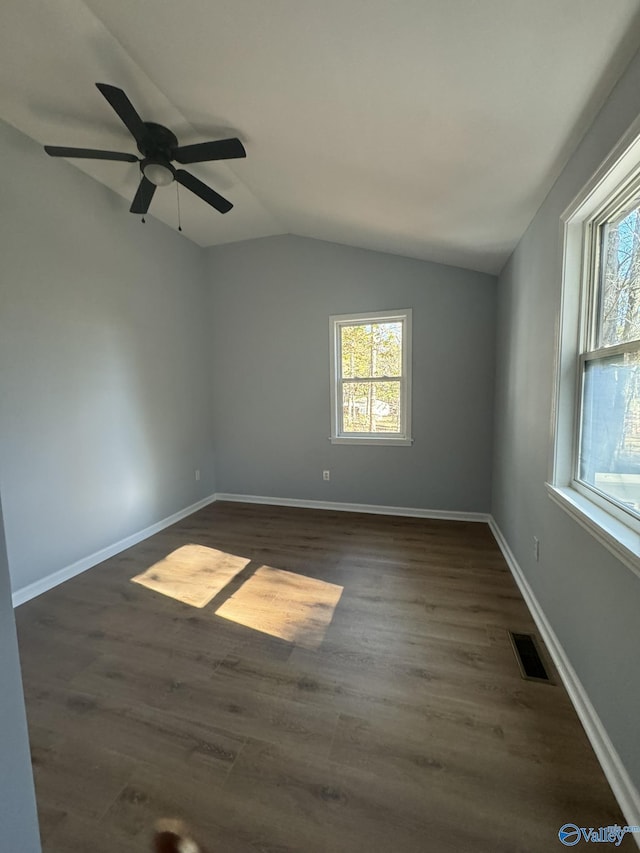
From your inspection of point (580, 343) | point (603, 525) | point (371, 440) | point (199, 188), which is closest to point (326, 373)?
point (371, 440)

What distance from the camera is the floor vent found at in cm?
166

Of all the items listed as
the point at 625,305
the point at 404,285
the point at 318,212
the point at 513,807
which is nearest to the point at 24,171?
the point at 318,212

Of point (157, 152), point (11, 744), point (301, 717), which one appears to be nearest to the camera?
point (11, 744)

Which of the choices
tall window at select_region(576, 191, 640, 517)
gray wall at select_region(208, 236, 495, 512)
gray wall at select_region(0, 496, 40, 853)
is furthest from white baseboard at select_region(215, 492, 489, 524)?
gray wall at select_region(0, 496, 40, 853)

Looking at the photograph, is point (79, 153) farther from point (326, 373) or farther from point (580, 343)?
point (580, 343)

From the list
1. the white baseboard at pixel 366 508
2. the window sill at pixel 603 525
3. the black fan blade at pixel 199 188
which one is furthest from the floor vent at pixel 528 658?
the black fan blade at pixel 199 188

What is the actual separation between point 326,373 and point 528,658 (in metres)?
2.98

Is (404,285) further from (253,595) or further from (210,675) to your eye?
(210,675)

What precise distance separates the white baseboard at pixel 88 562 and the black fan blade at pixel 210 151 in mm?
2782

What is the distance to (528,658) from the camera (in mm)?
1770

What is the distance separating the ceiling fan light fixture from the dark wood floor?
2.76m

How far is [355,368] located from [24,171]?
10.0 feet

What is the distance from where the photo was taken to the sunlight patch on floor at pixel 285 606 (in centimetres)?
201

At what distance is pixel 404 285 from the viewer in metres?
3.62
